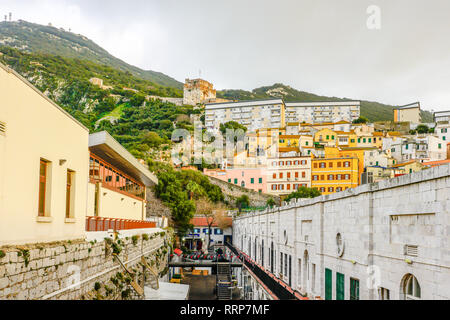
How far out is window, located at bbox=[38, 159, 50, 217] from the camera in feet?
35.0

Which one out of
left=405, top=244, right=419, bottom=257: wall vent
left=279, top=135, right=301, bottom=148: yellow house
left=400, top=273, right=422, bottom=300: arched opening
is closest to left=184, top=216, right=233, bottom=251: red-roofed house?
left=279, top=135, right=301, bottom=148: yellow house

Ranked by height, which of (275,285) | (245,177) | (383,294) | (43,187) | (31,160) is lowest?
(275,285)

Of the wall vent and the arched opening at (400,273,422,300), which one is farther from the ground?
the wall vent

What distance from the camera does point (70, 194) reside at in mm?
13219

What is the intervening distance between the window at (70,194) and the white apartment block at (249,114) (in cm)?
10751

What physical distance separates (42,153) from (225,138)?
9367 centimetres

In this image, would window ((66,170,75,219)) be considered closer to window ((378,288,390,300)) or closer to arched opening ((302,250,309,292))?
window ((378,288,390,300))

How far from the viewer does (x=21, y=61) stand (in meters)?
131

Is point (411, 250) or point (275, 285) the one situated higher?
point (411, 250)

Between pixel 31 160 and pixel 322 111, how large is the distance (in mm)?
125997

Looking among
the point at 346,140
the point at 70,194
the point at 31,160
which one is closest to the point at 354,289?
the point at 70,194

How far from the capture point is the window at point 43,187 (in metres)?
10.7

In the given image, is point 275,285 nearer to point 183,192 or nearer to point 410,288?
point 410,288

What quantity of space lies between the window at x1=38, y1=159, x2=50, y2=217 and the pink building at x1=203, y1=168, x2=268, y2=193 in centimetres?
6783
